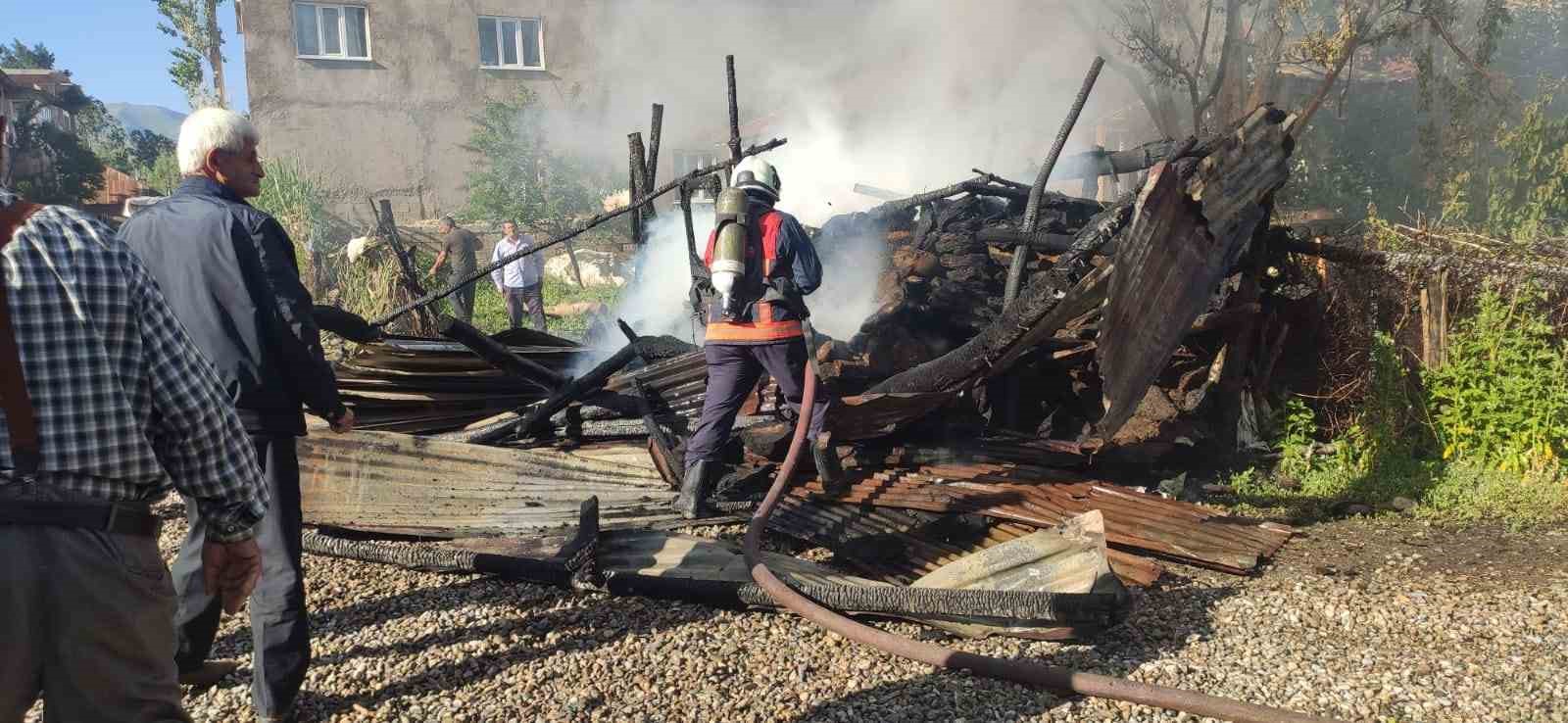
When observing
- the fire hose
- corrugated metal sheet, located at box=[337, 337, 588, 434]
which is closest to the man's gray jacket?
the fire hose

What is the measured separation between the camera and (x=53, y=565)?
6.12 feet

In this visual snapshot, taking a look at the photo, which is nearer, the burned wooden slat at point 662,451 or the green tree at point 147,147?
the burned wooden slat at point 662,451

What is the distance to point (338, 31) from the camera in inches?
957

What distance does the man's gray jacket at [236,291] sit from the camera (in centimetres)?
322

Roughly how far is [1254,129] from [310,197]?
21460mm

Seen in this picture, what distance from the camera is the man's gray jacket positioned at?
3.22m

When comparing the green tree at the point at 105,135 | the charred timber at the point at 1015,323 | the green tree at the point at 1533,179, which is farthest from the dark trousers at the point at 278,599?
the green tree at the point at 105,135

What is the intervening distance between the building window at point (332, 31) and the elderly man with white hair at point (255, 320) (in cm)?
2361

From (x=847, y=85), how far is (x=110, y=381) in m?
23.9

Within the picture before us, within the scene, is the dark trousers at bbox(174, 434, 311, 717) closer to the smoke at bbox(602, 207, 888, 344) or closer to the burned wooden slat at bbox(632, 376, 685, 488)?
the burned wooden slat at bbox(632, 376, 685, 488)

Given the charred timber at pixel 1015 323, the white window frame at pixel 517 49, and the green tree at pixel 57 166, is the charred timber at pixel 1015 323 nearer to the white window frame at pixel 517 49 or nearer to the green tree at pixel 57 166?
the white window frame at pixel 517 49

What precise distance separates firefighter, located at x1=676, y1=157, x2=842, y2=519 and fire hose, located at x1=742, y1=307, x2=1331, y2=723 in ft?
3.59

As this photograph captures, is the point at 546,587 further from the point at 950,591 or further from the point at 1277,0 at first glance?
the point at 1277,0

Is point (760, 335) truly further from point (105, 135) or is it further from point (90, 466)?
point (105, 135)
